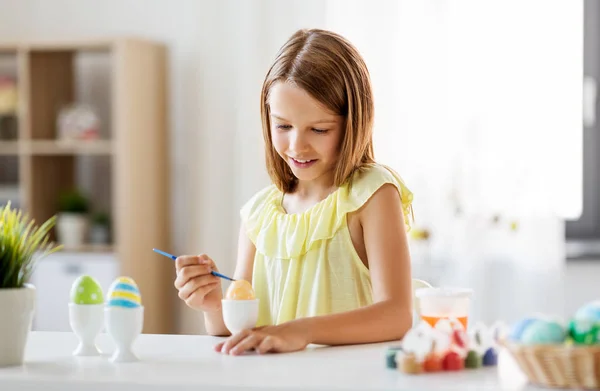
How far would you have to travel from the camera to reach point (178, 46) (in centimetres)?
405

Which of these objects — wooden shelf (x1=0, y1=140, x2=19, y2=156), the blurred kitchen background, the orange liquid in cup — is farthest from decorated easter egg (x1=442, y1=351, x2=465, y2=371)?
wooden shelf (x1=0, y1=140, x2=19, y2=156)

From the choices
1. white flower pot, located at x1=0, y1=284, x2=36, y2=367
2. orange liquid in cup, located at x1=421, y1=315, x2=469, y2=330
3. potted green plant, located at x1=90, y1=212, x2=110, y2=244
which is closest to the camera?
white flower pot, located at x1=0, y1=284, x2=36, y2=367

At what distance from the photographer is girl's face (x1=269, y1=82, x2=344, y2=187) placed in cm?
162

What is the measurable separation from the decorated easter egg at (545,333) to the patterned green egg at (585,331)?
0.4 inches

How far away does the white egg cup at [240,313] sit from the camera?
1.36m

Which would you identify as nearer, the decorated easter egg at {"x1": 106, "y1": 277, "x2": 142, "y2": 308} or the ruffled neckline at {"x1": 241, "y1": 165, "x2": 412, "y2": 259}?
the decorated easter egg at {"x1": 106, "y1": 277, "x2": 142, "y2": 308}

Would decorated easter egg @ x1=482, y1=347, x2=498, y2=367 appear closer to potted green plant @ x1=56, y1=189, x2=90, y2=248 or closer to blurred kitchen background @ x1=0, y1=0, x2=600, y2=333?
blurred kitchen background @ x1=0, y1=0, x2=600, y2=333

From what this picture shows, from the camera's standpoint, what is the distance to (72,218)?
153 inches

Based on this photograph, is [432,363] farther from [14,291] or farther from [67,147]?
[67,147]

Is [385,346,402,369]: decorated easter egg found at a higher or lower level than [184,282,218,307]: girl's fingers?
lower

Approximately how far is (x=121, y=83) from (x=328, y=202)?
228cm

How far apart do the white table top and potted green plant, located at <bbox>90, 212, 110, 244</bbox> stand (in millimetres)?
2531

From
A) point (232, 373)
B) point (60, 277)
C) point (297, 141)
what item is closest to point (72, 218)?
point (60, 277)

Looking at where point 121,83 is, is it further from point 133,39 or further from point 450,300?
point 450,300
